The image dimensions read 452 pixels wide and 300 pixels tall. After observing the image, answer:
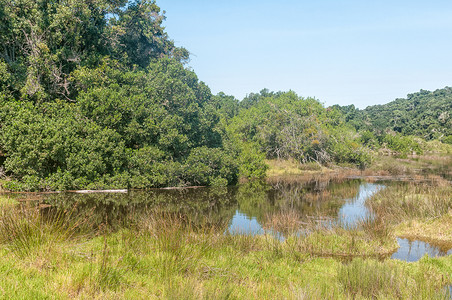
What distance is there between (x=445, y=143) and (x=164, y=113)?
6412cm

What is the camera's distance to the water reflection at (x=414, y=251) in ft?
33.8

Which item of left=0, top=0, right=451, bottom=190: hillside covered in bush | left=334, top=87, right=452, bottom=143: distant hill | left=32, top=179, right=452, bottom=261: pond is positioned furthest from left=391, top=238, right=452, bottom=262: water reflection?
left=334, top=87, right=452, bottom=143: distant hill

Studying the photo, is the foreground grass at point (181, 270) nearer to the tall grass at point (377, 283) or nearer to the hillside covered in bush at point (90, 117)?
the tall grass at point (377, 283)

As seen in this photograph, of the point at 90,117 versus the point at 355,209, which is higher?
the point at 90,117

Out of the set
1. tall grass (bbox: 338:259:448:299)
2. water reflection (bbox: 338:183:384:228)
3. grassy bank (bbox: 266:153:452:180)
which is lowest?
water reflection (bbox: 338:183:384:228)

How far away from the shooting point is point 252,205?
19781mm

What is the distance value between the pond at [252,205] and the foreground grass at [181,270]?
2309mm

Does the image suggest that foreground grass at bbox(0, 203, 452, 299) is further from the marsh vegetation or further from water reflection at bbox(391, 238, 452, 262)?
water reflection at bbox(391, 238, 452, 262)

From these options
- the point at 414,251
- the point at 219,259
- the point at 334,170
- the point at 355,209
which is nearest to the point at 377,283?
the point at 219,259

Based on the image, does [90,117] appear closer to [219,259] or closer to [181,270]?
[219,259]

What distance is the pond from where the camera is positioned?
12.6 m

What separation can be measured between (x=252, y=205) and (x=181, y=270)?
1323 cm

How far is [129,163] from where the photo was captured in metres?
23.0

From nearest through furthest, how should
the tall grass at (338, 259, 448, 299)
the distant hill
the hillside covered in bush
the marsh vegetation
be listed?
the marsh vegetation < the tall grass at (338, 259, 448, 299) < the hillside covered in bush < the distant hill
